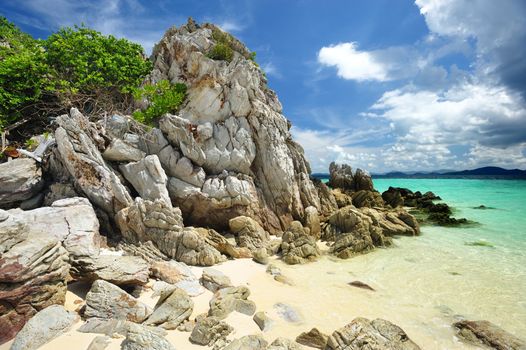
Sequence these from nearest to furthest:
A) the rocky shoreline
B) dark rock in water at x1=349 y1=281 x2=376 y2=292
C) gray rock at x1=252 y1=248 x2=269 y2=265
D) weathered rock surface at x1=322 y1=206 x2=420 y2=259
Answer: the rocky shoreline, dark rock in water at x1=349 y1=281 x2=376 y2=292, gray rock at x1=252 y1=248 x2=269 y2=265, weathered rock surface at x1=322 y1=206 x2=420 y2=259

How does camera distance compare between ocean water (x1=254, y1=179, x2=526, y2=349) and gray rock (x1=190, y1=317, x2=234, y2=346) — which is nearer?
gray rock (x1=190, y1=317, x2=234, y2=346)

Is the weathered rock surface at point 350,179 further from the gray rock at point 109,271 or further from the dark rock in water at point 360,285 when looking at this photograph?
the gray rock at point 109,271

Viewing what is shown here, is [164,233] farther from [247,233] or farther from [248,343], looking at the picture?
[248,343]

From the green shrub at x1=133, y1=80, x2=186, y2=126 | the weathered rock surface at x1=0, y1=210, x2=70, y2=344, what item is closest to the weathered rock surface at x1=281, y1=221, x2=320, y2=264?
the weathered rock surface at x1=0, y1=210, x2=70, y2=344

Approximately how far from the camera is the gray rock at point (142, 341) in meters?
5.00

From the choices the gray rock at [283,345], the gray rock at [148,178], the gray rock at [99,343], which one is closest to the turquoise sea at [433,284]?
the gray rock at [283,345]

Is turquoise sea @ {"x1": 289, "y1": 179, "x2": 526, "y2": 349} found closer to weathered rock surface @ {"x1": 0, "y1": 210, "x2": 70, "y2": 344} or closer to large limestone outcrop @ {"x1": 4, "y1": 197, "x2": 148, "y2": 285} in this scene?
large limestone outcrop @ {"x1": 4, "y1": 197, "x2": 148, "y2": 285}

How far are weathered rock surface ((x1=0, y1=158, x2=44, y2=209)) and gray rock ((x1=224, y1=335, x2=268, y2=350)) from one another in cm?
1388

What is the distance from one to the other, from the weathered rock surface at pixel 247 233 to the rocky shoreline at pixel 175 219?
0.06m

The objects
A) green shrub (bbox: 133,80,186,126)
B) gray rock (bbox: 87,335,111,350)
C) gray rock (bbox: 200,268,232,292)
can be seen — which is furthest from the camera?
green shrub (bbox: 133,80,186,126)

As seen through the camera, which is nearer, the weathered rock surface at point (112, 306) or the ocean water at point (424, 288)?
the weathered rock surface at point (112, 306)

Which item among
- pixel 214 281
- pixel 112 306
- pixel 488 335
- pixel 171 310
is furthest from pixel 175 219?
pixel 488 335

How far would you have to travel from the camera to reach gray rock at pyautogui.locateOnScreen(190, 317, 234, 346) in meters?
5.89

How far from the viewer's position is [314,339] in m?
6.10
